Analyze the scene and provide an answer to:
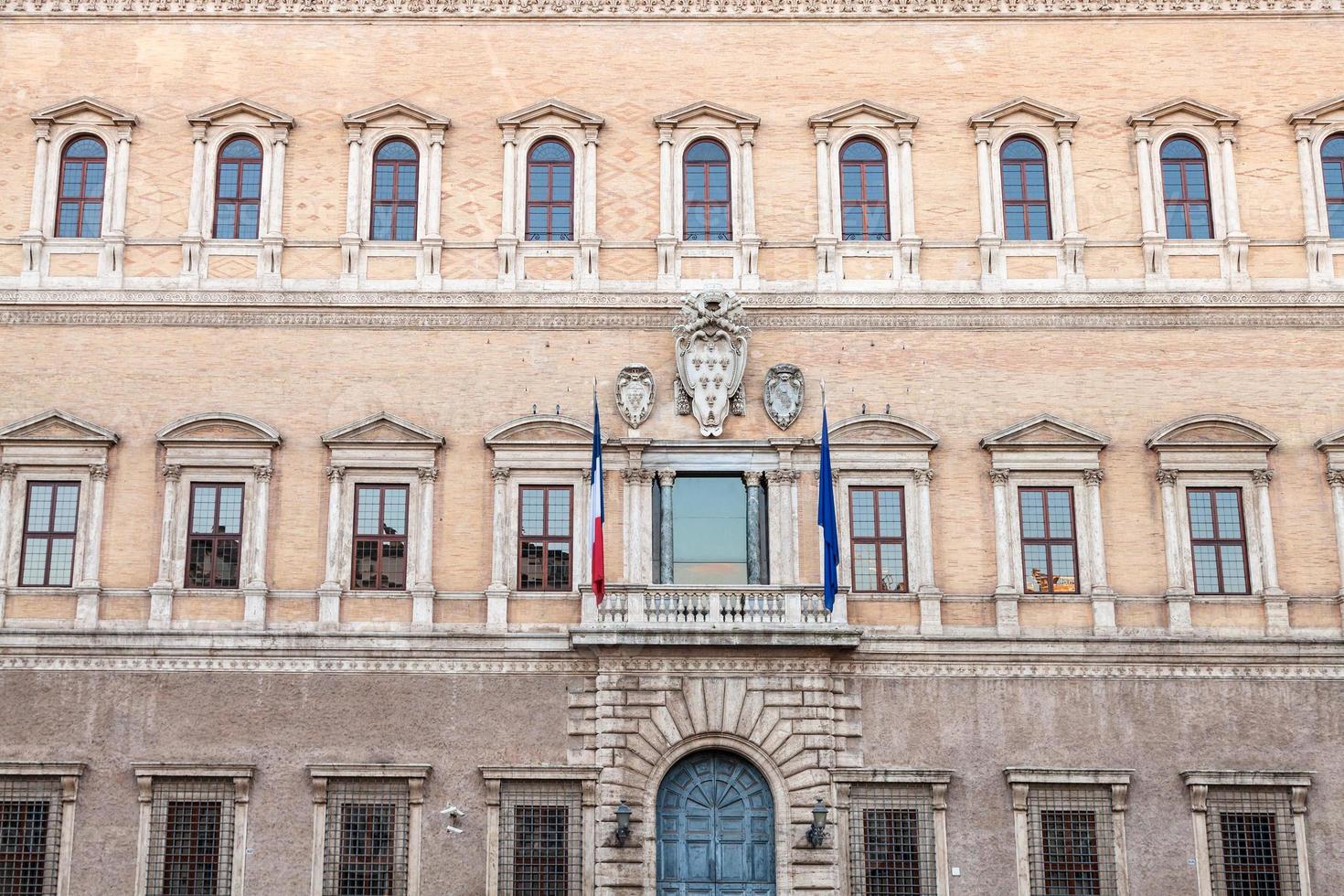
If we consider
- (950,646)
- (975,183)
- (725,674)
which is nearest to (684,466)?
(725,674)

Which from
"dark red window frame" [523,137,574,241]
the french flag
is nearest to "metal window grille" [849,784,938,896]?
the french flag

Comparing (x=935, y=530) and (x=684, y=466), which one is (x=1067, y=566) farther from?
(x=684, y=466)

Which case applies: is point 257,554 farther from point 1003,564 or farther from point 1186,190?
point 1186,190

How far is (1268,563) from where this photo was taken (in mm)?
23984

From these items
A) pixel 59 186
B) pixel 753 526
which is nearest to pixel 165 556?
pixel 59 186

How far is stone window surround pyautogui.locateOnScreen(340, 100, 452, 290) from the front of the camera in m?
25.1

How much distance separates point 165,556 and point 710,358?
8584mm

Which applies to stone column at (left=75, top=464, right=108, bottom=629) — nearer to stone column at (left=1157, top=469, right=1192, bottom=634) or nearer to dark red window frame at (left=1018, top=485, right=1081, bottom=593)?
dark red window frame at (left=1018, top=485, right=1081, bottom=593)

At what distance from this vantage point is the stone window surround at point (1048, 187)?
82.6ft

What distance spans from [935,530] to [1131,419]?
3461 mm

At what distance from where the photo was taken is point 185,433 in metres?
24.3

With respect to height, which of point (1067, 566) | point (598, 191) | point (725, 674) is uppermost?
point (598, 191)

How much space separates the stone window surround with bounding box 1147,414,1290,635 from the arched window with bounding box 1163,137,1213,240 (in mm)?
3155

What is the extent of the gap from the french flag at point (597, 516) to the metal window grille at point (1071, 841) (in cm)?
682
